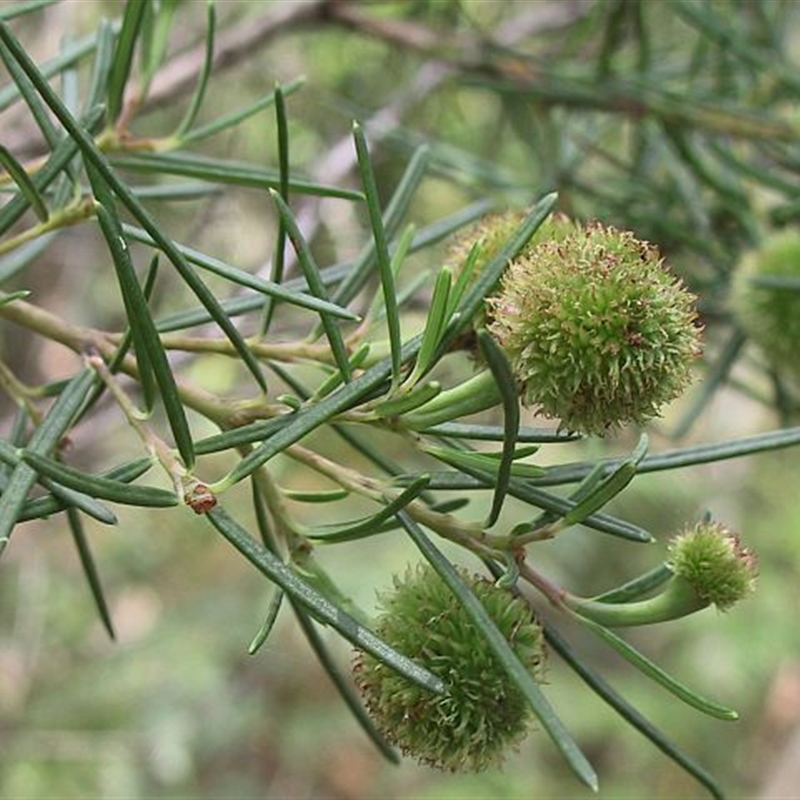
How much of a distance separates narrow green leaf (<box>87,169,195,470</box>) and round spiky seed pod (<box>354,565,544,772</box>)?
0.10 meters

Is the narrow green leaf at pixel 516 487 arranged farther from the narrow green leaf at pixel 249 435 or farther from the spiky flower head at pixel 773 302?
the spiky flower head at pixel 773 302

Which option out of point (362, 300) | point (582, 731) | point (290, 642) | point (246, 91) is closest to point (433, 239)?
point (362, 300)

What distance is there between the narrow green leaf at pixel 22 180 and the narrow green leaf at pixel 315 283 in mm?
100

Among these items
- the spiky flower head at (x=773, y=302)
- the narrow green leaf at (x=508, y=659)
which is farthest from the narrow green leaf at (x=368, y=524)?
the spiky flower head at (x=773, y=302)

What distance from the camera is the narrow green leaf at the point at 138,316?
0.36 m

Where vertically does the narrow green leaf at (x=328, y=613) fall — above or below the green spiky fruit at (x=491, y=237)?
below

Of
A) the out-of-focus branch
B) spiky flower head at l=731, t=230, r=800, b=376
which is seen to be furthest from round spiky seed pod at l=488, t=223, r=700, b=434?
the out-of-focus branch

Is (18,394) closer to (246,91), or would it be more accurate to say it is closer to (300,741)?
(246,91)

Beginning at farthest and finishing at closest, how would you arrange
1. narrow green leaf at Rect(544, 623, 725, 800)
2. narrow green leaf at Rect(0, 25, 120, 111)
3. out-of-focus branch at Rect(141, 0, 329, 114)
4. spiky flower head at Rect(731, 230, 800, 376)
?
out-of-focus branch at Rect(141, 0, 329, 114), spiky flower head at Rect(731, 230, 800, 376), narrow green leaf at Rect(0, 25, 120, 111), narrow green leaf at Rect(544, 623, 725, 800)

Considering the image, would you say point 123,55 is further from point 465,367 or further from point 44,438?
point 465,367

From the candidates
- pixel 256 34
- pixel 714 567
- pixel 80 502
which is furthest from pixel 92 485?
pixel 256 34

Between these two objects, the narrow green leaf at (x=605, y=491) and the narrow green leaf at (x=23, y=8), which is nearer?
the narrow green leaf at (x=605, y=491)

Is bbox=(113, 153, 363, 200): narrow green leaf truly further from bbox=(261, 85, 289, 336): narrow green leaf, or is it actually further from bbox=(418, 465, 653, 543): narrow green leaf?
bbox=(418, 465, 653, 543): narrow green leaf

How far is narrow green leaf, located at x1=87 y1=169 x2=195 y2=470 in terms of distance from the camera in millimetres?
360
